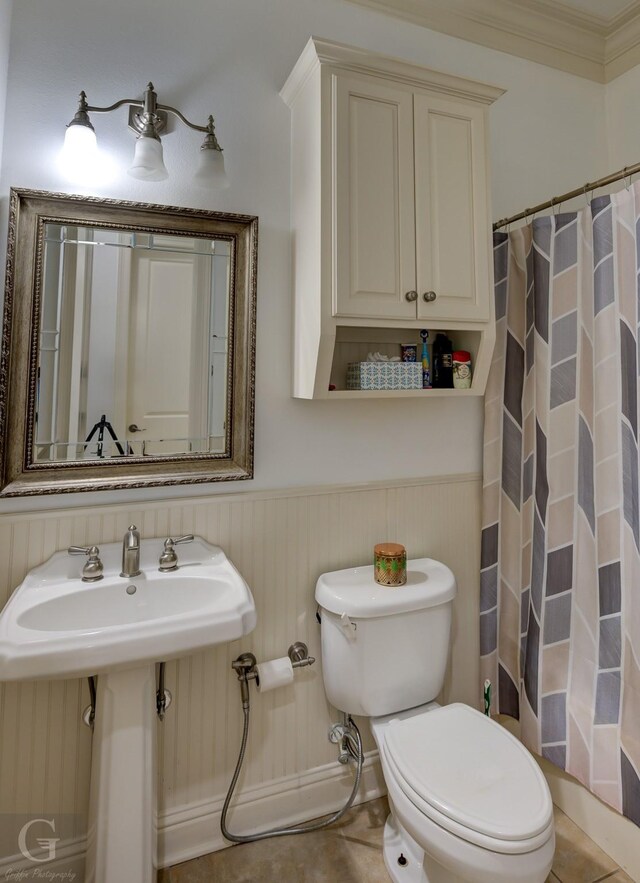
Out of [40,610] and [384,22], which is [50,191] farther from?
[384,22]

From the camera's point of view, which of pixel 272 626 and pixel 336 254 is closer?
pixel 336 254

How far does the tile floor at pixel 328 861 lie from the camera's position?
4.45 ft

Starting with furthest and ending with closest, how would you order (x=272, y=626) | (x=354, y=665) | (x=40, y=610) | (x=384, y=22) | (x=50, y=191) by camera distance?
(x=384, y=22) → (x=272, y=626) → (x=354, y=665) → (x=50, y=191) → (x=40, y=610)

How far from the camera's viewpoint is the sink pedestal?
1.10m

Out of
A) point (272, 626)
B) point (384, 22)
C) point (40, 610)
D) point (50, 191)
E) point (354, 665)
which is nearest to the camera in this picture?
point (40, 610)

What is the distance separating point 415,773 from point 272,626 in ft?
1.89

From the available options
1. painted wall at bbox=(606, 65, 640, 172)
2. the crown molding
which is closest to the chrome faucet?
painted wall at bbox=(606, 65, 640, 172)

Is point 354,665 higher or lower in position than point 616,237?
lower

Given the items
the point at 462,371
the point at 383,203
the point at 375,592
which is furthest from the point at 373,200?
the point at 375,592

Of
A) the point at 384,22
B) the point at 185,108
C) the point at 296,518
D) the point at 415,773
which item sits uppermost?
the point at 384,22

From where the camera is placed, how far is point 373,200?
139 cm

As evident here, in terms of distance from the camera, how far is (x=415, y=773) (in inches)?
45.1

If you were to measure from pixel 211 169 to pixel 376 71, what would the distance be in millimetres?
548


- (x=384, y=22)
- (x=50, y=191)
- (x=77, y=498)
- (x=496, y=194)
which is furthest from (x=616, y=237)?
(x=77, y=498)
